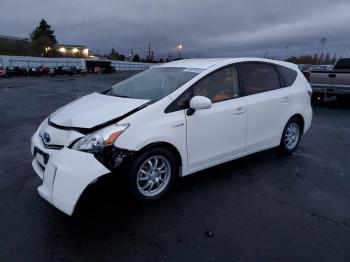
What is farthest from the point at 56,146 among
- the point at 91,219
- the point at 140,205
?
the point at 140,205

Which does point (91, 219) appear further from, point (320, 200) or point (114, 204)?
point (320, 200)

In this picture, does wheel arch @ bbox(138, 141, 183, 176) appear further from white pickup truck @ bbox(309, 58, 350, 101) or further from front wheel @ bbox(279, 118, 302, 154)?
white pickup truck @ bbox(309, 58, 350, 101)

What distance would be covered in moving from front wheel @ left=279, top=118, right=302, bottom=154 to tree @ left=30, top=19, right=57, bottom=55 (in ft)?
233

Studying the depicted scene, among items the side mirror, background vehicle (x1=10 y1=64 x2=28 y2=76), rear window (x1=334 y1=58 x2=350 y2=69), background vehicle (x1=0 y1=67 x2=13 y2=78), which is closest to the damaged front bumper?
the side mirror

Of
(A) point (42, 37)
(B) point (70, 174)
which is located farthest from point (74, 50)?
(B) point (70, 174)

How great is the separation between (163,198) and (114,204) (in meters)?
0.59

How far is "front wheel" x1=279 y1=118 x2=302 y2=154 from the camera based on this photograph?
5.03 metres

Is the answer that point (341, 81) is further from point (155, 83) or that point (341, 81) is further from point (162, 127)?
point (162, 127)

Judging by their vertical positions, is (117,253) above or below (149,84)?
below

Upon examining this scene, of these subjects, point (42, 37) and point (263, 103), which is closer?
point (263, 103)

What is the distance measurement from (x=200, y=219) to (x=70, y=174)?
4.69 feet

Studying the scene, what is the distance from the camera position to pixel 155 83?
4.17 m

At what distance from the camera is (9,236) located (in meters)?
2.82

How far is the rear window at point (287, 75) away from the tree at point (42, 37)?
7088 cm
